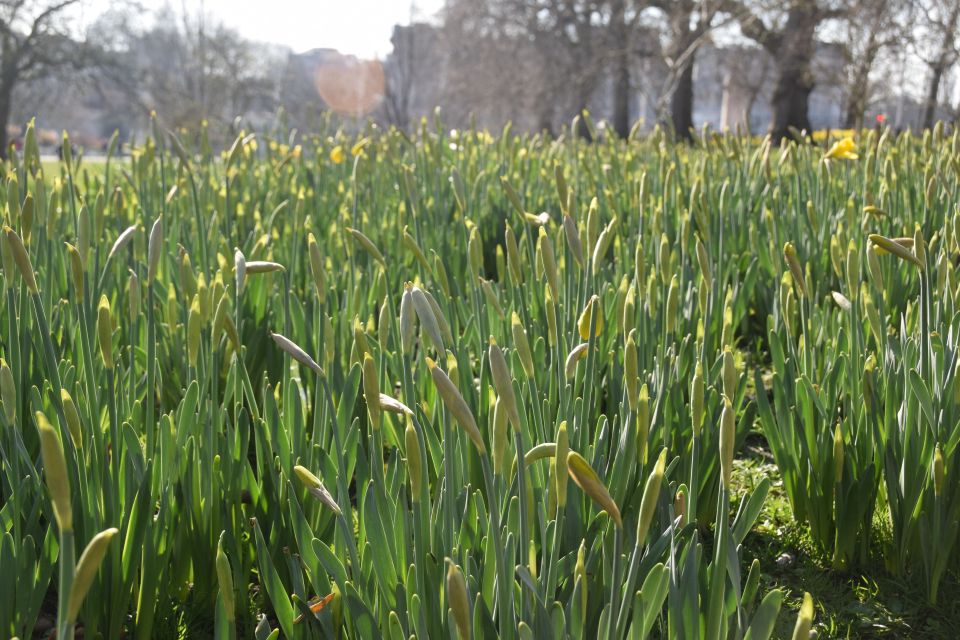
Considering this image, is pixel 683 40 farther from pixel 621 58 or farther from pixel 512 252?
pixel 512 252

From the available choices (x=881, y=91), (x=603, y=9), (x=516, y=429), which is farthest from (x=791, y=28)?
(x=516, y=429)

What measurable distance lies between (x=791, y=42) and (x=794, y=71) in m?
1.92

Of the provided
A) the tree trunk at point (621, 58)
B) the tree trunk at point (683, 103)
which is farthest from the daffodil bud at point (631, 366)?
the tree trunk at point (621, 58)

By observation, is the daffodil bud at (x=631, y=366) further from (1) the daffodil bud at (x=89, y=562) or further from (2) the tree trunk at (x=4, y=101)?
(2) the tree trunk at (x=4, y=101)

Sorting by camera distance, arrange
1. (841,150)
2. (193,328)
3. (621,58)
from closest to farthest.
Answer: (193,328) < (841,150) < (621,58)

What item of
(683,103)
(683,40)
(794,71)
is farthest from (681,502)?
(683,103)

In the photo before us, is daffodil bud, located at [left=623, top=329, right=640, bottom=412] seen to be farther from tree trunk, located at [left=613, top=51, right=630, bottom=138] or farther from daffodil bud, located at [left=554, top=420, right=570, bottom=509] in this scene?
tree trunk, located at [left=613, top=51, right=630, bottom=138]

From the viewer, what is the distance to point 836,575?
54.1 inches

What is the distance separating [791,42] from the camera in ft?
43.4

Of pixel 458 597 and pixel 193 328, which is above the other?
pixel 193 328

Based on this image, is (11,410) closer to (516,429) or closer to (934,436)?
(516,429)

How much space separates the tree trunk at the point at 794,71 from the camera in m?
13.2

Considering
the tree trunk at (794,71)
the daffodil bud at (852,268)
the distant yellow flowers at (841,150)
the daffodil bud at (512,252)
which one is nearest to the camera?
the daffodil bud at (512,252)

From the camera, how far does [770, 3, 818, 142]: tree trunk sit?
519 inches
